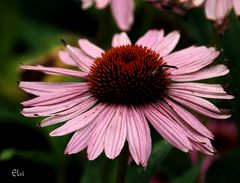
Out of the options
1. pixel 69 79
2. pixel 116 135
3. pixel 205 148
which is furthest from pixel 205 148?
pixel 69 79

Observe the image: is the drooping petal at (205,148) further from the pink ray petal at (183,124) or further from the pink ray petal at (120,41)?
the pink ray petal at (120,41)

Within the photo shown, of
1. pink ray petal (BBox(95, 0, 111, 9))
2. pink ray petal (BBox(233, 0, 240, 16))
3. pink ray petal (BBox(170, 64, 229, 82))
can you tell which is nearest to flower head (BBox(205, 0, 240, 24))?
pink ray petal (BBox(233, 0, 240, 16))

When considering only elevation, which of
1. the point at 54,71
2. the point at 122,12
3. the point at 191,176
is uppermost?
the point at 122,12

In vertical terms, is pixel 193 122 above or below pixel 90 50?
below

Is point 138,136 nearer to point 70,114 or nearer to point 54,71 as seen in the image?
point 70,114

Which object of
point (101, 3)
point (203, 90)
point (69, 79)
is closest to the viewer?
point (203, 90)

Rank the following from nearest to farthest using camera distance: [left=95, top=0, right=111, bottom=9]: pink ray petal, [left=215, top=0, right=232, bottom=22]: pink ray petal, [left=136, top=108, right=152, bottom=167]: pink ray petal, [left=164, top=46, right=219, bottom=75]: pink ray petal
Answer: [left=136, top=108, right=152, bottom=167]: pink ray petal, [left=164, top=46, right=219, bottom=75]: pink ray petal, [left=215, top=0, right=232, bottom=22]: pink ray petal, [left=95, top=0, right=111, bottom=9]: pink ray petal

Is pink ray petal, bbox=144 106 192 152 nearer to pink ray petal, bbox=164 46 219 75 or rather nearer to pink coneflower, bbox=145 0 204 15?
pink ray petal, bbox=164 46 219 75
